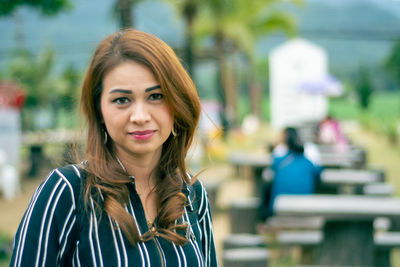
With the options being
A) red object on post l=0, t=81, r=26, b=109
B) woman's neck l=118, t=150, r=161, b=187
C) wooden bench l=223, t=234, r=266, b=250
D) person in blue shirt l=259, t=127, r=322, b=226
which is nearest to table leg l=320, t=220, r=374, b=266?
wooden bench l=223, t=234, r=266, b=250

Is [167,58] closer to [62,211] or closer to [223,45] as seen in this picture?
[62,211]

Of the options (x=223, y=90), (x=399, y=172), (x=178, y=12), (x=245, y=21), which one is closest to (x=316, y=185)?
(x=399, y=172)

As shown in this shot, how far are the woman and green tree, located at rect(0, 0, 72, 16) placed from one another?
560 centimetres

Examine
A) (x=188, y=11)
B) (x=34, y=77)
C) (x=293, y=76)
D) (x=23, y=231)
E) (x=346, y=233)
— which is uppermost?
(x=34, y=77)

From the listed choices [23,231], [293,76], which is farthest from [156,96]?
[293,76]

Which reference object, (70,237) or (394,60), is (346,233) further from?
(394,60)

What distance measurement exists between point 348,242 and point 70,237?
3.34 metres

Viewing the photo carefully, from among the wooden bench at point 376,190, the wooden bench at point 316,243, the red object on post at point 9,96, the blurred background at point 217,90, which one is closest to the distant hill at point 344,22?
the blurred background at point 217,90

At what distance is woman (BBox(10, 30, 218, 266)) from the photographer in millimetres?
1448

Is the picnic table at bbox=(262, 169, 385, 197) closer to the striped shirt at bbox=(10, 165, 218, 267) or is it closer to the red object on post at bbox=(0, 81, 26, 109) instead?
the striped shirt at bbox=(10, 165, 218, 267)

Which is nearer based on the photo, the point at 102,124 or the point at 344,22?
the point at 102,124

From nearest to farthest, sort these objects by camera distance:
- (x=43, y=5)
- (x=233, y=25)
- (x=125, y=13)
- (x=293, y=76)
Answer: (x=43, y=5) < (x=125, y=13) < (x=233, y=25) < (x=293, y=76)

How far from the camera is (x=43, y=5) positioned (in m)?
7.58

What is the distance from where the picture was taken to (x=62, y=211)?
1441mm
